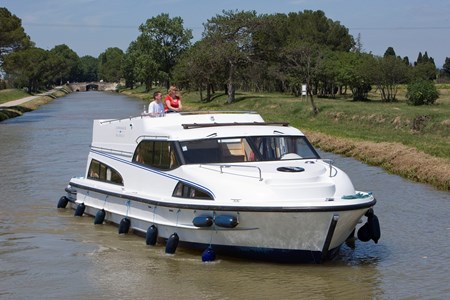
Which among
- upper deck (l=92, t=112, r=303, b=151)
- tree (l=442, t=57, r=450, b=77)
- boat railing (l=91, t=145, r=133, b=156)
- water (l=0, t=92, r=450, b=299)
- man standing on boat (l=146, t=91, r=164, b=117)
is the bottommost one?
water (l=0, t=92, r=450, b=299)

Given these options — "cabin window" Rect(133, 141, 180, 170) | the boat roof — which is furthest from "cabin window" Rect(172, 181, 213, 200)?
the boat roof

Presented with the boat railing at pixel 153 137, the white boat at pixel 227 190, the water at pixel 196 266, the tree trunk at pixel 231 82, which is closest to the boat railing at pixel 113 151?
the white boat at pixel 227 190

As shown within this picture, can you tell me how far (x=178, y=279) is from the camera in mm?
11109

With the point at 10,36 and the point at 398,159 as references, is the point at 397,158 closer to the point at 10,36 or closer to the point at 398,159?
the point at 398,159

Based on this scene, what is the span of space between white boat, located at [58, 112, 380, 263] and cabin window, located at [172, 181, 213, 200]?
0.06ft

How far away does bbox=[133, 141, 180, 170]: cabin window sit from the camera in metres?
12.8

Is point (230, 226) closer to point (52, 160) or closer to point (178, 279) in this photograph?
point (178, 279)

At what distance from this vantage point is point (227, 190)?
37.2ft

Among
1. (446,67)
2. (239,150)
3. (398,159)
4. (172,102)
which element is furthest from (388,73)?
(446,67)

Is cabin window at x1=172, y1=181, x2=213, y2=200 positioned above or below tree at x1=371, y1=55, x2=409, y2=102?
below

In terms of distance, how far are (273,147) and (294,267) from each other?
2555 millimetres

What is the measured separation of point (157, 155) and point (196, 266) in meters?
2.49

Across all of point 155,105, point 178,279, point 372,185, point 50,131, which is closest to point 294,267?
point 178,279

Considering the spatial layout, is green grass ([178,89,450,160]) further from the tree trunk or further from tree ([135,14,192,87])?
tree ([135,14,192,87])
